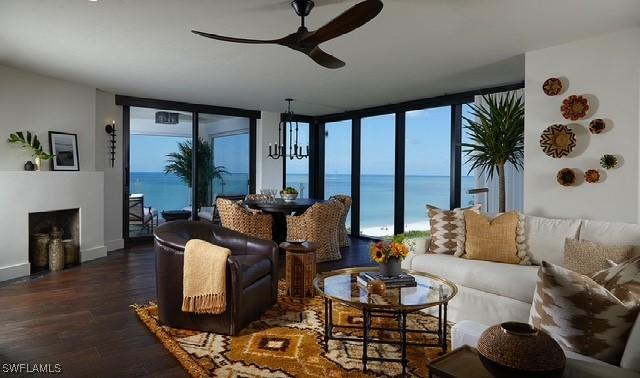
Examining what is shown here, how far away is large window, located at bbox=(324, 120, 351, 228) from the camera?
843 centimetres

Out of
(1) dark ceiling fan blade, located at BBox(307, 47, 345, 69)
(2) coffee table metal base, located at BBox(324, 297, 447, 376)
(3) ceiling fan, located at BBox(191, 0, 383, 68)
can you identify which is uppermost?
(3) ceiling fan, located at BBox(191, 0, 383, 68)

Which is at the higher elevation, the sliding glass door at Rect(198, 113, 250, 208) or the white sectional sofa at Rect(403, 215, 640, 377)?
the sliding glass door at Rect(198, 113, 250, 208)

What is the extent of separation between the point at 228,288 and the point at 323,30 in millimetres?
1918

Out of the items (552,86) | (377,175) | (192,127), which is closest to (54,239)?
(192,127)

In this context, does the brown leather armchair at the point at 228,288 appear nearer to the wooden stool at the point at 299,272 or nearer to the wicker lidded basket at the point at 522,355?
the wooden stool at the point at 299,272

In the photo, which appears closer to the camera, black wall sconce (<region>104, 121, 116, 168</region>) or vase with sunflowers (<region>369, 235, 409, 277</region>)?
vase with sunflowers (<region>369, 235, 409, 277</region>)

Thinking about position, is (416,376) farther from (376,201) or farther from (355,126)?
(355,126)

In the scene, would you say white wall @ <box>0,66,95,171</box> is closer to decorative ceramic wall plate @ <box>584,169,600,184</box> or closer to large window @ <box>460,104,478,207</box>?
large window @ <box>460,104,478,207</box>

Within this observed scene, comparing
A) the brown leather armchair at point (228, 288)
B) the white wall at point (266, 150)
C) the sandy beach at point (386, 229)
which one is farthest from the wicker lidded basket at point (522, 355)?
the white wall at point (266, 150)

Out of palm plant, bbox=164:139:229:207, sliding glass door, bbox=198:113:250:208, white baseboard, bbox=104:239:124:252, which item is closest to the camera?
white baseboard, bbox=104:239:124:252

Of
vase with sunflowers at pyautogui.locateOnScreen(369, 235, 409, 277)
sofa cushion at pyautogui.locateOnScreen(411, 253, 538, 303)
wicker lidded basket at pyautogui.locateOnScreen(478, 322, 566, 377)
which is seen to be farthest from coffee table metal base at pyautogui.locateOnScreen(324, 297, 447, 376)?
wicker lidded basket at pyautogui.locateOnScreen(478, 322, 566, 377)

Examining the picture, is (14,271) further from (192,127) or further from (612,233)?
(612,233)

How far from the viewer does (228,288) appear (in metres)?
3.06

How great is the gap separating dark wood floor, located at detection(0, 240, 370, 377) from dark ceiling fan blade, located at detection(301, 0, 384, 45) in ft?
7.52
